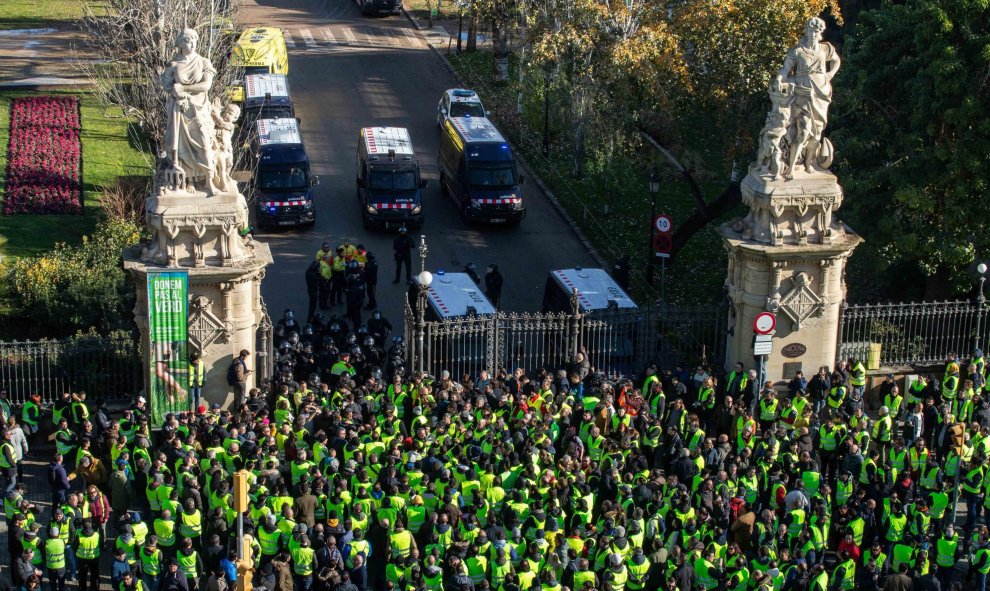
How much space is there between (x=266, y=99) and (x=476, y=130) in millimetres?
7883

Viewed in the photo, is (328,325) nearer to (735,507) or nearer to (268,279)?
(268,279)

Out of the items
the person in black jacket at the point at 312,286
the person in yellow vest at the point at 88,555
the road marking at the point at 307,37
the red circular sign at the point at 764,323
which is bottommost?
the person in yellow vest at the point at 88,555

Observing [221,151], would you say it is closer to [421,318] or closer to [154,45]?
[421,318]

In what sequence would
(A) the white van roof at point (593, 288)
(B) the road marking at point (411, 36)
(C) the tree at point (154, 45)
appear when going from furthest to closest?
1. (B) the road marking at point (411, 36)
2. (C) the tree at point (154, 45)
3. (A) the white van roof at point (593, 288)

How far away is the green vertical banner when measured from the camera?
3019 cm

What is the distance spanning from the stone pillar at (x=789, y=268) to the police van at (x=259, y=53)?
85.2ft

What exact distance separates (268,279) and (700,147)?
1697 cm

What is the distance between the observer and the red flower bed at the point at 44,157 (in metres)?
46.2

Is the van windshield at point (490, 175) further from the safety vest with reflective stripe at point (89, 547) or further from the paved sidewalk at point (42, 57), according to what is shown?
the safety vest with reflective stripe at point (89, 547)

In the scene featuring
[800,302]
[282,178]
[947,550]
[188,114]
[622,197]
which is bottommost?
[947,550]

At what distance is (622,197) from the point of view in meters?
47.9

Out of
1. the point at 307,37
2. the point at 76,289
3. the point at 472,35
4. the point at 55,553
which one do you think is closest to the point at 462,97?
the point at 472,35

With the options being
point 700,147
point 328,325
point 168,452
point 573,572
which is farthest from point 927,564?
point 700,147

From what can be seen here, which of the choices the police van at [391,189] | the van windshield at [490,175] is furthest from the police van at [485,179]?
the police van at [391,189]
